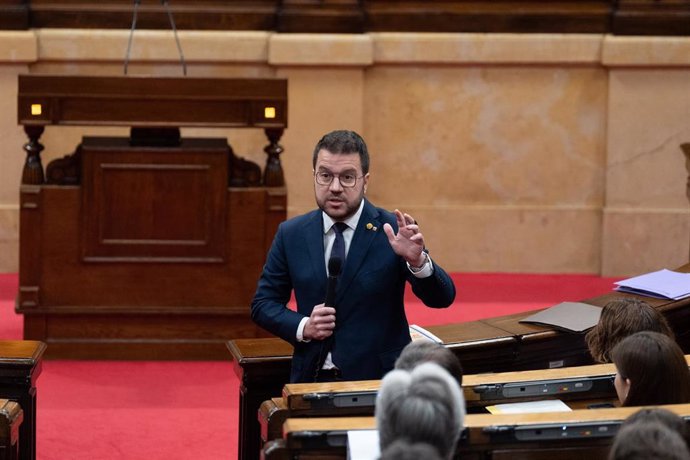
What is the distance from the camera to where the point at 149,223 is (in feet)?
24.0

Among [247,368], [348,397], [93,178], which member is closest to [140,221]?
[93,178]

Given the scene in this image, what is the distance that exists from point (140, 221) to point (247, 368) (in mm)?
2546

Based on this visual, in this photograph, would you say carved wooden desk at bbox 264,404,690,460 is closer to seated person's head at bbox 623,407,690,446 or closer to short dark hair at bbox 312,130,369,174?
seated person's head at bbox 623,407,690,446

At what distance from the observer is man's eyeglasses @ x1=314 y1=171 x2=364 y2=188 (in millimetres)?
4410

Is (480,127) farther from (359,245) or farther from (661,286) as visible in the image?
(359,245)

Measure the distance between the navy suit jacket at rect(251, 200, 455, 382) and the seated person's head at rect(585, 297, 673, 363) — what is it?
0.52 m

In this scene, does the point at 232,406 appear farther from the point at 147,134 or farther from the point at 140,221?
the point at 147,134

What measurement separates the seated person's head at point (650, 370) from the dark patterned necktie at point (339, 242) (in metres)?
1.16

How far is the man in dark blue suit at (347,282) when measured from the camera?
4.41 meters

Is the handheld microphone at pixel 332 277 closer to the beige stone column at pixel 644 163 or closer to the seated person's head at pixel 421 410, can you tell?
the seated person's head at pixel 421 410

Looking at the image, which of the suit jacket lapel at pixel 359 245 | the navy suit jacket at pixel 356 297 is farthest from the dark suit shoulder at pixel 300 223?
the suit jacket lapel at pixel 359 245

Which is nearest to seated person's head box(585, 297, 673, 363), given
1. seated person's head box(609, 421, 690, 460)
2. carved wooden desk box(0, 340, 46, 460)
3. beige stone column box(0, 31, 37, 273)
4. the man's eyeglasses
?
the man's eyeglasses

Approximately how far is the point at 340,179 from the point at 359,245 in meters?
0.25

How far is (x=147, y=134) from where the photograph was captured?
→ 745 cm
